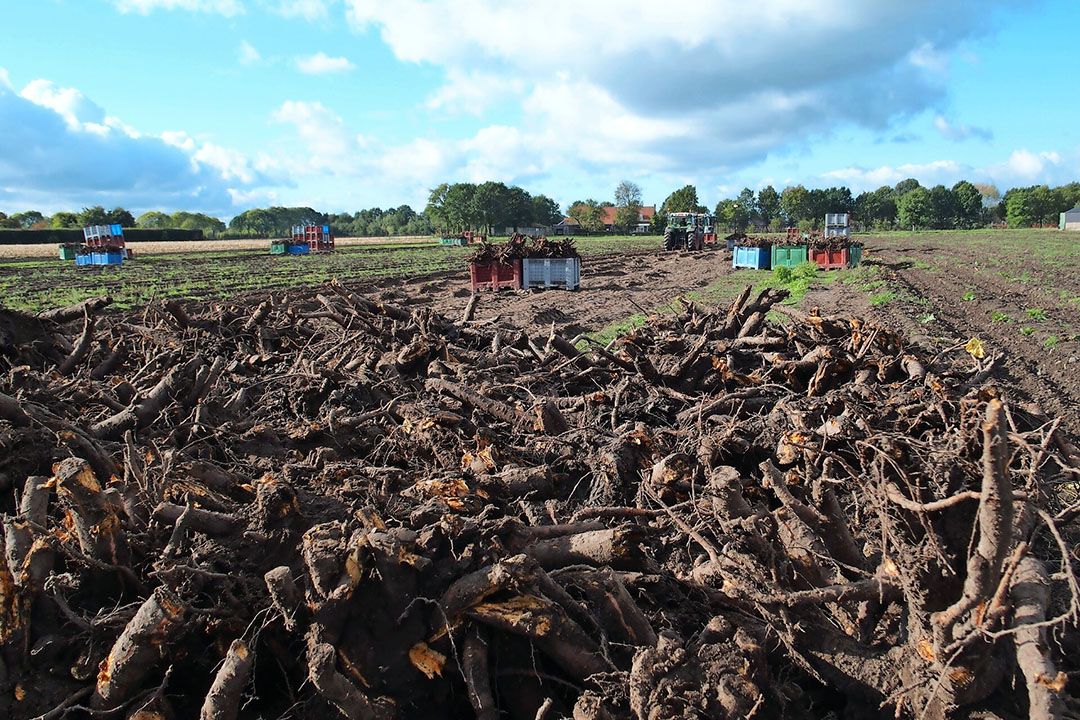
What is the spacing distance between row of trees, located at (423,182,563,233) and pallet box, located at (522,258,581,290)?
8097 centimetres

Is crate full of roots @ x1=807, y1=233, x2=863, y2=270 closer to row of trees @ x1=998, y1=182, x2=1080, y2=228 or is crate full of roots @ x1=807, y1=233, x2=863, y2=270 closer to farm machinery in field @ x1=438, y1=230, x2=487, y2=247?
farm machinery in field @ x1=438, y1=230, x2=487, y2=247

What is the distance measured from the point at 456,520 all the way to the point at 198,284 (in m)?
25.4

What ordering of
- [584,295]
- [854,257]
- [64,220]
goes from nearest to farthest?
[584,295], [854,257], [64,220]

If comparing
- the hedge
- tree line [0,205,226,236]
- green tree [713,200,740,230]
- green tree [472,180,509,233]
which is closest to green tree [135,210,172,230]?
tree line [0,205,226,236]

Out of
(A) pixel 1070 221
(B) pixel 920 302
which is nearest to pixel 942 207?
(A) pixel 1070 221

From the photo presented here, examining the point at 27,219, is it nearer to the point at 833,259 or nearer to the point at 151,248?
the point at 151,248

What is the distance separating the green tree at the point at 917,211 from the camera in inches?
3893

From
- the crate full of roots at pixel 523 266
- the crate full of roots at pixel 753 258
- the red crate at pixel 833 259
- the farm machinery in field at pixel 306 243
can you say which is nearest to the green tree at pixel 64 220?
the farm machinery in field at pixel 306 243

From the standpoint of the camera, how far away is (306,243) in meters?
53.2

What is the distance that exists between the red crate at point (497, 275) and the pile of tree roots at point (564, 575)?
51.9 ft

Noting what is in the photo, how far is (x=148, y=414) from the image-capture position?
16.3ft

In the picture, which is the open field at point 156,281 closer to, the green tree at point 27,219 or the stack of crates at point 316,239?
the stack of crates at point 316,239

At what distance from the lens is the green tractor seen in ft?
140

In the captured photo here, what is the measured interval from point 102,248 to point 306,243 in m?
15.4
